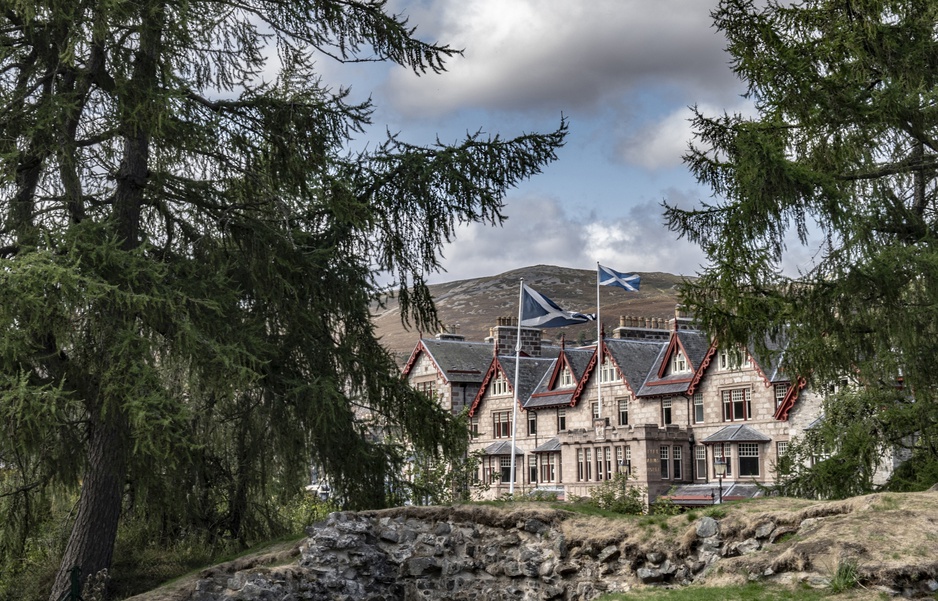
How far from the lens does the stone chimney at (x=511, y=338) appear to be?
5675 centimetres

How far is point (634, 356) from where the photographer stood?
51094mm

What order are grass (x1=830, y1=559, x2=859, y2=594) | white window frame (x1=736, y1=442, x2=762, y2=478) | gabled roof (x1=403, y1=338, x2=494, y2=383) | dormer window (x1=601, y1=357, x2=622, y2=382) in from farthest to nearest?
gabled roof (x1=403, y1=338, x2=494, y2=383)
dormer window (x1=601, y1=357, x2=622, y2=382)
white window frame (x1=736, y1=442, x2=762, y2=478)
grass (x1=830, y1=559, x2=859, y2=594)

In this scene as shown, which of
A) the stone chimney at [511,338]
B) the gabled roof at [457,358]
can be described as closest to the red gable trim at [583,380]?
the stone chimney at [511,338]

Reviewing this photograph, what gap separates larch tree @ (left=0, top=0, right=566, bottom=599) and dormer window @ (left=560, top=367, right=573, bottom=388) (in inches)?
1493

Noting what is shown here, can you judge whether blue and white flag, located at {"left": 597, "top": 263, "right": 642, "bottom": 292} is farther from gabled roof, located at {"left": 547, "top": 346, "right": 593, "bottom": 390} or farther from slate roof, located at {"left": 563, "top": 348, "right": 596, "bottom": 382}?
gabled roof, located at {"left": 547, "top": 346, "right": 593, "bottom": 390}

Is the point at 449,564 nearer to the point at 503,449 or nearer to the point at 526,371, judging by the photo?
the point at 503,449

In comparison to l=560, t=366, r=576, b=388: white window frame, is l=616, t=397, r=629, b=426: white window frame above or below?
below

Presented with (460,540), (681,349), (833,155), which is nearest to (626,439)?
(681,349)

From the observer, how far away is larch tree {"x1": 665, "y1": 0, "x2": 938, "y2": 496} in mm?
15320

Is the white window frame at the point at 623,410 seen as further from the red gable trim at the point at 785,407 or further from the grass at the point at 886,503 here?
the grass at the point at 886,503

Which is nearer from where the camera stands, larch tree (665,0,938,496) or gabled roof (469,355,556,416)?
larch tree (665,0,938,496)

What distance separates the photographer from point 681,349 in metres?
47.2

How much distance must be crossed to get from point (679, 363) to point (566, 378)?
8.28m

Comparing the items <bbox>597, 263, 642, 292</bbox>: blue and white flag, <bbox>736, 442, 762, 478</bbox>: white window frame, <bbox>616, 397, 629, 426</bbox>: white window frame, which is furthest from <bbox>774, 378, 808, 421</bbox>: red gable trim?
<bbox>616, 397, 629, 426</bbox>: white window frame
